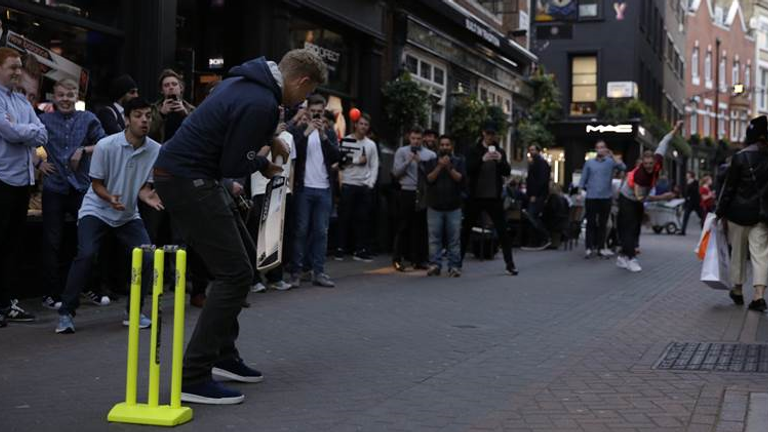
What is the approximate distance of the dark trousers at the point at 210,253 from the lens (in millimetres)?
5500

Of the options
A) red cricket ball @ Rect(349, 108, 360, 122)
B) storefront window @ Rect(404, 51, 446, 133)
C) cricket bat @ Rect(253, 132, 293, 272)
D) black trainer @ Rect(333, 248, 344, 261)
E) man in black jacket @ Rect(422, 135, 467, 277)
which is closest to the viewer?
cricket bat @ Rect(253, 132, 293, 272)

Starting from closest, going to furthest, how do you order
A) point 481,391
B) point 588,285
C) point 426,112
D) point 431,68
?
1. point 481,391
2. point 588,285
3. point 426,112
4. point 431,68

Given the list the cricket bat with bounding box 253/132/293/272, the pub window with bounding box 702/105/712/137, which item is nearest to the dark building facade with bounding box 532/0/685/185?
the pub window with bounding box 702/105/712/137

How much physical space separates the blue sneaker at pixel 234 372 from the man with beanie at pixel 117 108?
426cm

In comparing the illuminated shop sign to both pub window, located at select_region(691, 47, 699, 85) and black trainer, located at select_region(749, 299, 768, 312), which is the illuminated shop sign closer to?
pub window, located at select_region(691, 47, 699, 85)

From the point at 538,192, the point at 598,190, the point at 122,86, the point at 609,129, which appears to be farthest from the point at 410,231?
the point at 609,129

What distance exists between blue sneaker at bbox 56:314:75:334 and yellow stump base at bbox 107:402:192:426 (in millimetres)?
2867

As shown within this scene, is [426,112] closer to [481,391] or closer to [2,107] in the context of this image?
[2,107]

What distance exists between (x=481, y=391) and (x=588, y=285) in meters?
7.05

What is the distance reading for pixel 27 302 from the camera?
31.0 feet

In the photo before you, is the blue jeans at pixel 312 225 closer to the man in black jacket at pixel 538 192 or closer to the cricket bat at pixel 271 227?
the cricket bat at pixel 271 227

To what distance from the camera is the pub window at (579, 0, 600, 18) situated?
4544 cm

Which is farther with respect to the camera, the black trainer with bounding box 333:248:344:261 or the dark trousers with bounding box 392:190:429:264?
the black trainer with bounding box 333:248:344:261

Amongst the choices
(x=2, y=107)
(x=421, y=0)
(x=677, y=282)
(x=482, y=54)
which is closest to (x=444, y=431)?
(x=2, y=107)
